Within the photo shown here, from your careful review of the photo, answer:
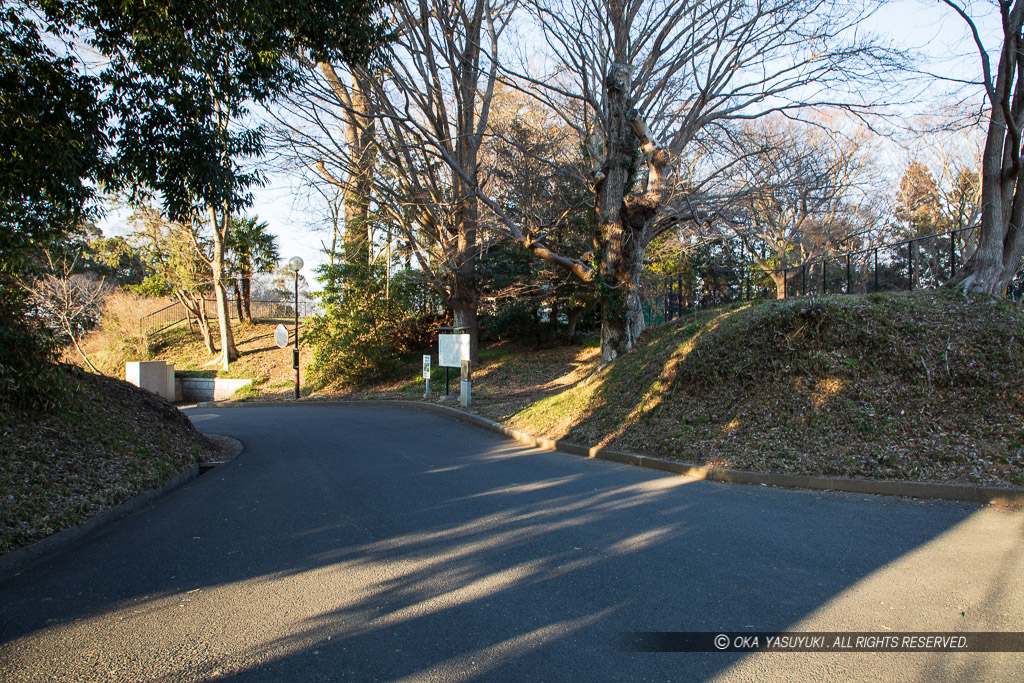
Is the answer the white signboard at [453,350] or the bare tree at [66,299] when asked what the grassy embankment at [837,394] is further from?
the bare tree at [66,299]

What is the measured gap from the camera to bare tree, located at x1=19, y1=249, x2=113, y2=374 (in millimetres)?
23047

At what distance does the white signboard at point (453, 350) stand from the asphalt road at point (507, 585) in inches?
398

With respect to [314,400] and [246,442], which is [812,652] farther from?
[314,400]

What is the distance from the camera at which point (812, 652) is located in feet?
11.5

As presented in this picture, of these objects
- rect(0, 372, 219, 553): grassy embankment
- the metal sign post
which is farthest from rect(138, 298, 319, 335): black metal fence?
rect(0, 372, 219, 553): grassy embankment

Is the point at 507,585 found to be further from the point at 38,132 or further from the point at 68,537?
the point at 38,132

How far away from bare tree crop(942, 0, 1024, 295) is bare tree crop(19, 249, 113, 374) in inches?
933

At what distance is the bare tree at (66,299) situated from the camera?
23.0m

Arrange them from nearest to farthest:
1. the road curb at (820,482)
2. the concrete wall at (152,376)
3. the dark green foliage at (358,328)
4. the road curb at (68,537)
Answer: the road curb at (68,537) → the road curb at (820,482) → the dark green foliage at (358,328) → the concrete wall at (152,376)

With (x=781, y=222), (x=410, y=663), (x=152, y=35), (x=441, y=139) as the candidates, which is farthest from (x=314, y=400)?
(x=410, y=663)

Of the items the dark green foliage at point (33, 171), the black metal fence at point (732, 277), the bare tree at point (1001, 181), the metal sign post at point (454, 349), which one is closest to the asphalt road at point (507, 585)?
the dark green foliage at point (33, 171)

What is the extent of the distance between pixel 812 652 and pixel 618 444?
6.63 m

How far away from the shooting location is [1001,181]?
10.7 meters

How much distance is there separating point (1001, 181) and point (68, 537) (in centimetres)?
1417
